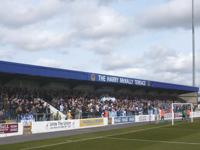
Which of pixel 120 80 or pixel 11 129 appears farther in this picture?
pixel 120 80

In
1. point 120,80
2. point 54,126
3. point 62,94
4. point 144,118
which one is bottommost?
point 54,126

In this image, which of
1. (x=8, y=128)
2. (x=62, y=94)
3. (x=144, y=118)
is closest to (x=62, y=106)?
(x=62, y=94)

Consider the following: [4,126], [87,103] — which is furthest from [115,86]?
[4,126]

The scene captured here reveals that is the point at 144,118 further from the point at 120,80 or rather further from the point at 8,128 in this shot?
the point at 8,128

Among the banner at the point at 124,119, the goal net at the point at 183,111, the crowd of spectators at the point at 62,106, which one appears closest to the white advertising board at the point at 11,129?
the crowd of spectators at the point at 62,106

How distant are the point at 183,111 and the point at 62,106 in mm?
19517

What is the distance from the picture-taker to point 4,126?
29609 mm

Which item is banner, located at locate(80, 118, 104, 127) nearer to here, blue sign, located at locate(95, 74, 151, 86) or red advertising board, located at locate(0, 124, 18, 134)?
blue sign, located at locate(95, 74, 151, 86)

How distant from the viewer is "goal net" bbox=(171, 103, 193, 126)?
176ft

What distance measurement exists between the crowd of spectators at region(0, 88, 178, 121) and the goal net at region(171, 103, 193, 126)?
11.0 feet

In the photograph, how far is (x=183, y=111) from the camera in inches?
2137

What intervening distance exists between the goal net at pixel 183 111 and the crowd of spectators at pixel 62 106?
3.36 meters

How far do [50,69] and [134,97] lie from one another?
75.0 ft

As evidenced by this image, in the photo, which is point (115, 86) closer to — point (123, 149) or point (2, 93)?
point (2, 93)
